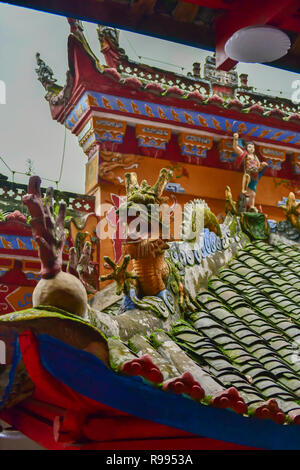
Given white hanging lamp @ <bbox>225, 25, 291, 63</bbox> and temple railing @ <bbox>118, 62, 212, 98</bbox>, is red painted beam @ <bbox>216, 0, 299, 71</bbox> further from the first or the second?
temple railing @ <bbox>118, 62, 212, 98</bbox>

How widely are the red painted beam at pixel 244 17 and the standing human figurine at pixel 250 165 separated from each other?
6400 mm

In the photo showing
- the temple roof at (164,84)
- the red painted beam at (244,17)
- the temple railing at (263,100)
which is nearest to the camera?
the red painted beam at (244,17)

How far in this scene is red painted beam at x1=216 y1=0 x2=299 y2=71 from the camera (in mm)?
2789

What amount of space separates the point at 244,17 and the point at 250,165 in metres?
6.88

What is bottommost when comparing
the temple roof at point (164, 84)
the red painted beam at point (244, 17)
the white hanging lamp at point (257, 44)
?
the white hanging lamp at point (257, 44)

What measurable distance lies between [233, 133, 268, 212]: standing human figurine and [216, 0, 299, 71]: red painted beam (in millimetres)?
6400

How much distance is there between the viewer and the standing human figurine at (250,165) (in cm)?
950

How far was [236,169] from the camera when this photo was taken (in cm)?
1019

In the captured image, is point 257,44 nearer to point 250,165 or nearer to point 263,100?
point 250,165

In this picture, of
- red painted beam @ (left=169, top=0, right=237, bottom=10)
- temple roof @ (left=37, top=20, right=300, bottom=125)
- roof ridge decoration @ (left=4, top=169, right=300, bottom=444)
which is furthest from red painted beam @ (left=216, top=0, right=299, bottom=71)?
temple roof @ (left=37, top=20, right=300, bottom=125)

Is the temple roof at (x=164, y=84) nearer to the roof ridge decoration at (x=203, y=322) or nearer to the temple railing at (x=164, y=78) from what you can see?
the temple railing at (x=164, y=78)

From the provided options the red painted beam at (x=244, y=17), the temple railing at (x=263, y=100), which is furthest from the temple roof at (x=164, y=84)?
the red painted beam at (x=244, y=17)

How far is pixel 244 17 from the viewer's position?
2889 mm

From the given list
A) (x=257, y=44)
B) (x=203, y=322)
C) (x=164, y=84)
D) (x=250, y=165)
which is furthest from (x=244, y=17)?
(x=164, y=84)
